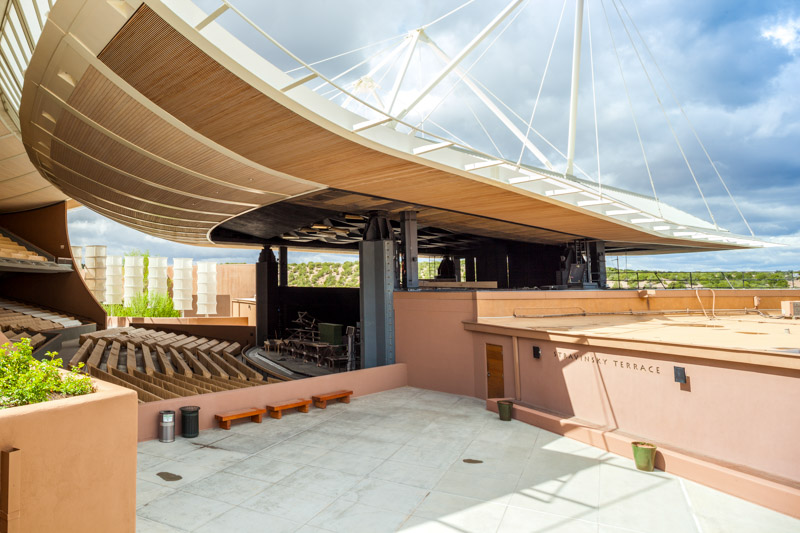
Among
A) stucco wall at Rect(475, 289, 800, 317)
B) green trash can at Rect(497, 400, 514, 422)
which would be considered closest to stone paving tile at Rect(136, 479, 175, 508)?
green trash can at Rect(497, 400, 514, 422)

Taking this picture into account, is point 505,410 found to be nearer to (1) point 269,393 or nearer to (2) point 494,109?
(1) point 269,393

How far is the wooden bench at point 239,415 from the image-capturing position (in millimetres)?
10305

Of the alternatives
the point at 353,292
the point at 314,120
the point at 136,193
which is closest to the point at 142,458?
the point at 314,120

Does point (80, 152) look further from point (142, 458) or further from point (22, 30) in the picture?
point (142, 458)

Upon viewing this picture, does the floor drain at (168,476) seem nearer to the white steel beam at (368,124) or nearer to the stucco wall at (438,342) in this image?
the white steel beam at (368,124)

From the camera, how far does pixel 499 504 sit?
6695mm

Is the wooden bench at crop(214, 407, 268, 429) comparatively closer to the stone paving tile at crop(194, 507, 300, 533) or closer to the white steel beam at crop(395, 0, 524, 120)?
the stone paving tile at crop(194, 507, 300, 533)

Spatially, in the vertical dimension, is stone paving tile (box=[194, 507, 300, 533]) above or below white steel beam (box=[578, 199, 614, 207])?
below

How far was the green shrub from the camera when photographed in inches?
167

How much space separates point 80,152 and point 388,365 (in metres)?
10.7

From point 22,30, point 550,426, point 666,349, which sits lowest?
point 550,426

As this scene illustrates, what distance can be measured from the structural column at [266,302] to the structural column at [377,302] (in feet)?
37.7

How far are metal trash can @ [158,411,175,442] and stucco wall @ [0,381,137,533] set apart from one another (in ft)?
16.5

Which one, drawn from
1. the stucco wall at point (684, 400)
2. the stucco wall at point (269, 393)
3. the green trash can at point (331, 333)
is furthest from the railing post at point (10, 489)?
the green trash can at point (331, 333)
